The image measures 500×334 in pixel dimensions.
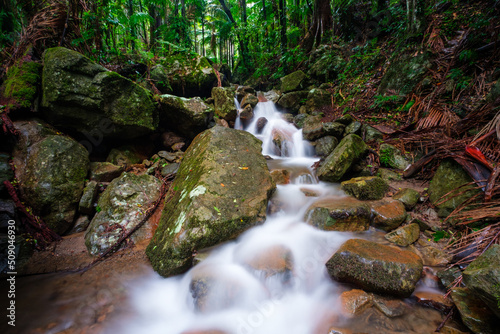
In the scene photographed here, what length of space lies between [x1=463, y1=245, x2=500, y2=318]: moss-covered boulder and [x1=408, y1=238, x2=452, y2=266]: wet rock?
35.1 inches

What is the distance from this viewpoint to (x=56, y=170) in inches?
133

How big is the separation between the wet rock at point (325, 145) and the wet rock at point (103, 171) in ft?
16.9

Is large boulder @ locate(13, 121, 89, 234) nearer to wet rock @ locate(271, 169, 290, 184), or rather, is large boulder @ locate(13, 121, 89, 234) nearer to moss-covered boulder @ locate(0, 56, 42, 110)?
moss-covered boulder @ locate(0, 56, 42, 110)

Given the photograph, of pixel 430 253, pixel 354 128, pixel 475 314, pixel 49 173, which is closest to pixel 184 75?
pixel 49 173

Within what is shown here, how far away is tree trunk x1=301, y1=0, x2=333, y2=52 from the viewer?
966 centimetres

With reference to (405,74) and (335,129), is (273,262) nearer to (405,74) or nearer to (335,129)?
(335,129)

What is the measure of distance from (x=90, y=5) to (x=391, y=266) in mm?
8326

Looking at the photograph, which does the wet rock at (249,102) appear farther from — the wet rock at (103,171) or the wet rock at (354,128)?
the wet rock at (103,171)

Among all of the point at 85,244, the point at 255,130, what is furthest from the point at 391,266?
the point at 255,130

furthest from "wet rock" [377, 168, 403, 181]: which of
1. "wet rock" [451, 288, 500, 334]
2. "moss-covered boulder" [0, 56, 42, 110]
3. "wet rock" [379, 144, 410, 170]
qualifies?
"moss-covered boulder" [0, 56, 42, 110]

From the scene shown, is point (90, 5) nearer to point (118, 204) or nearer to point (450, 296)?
point (118, 204)

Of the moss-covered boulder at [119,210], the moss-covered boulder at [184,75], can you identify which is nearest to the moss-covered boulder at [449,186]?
the moss-covered boulder at [119,210]

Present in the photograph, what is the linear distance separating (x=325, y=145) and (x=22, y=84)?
22.2 ft

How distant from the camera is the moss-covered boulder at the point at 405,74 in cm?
514
